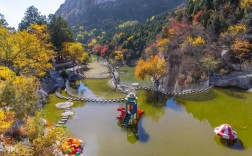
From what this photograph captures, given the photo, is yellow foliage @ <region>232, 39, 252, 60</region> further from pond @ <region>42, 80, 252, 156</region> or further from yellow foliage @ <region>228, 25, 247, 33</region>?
pond @ <region>42, 80, 252, 156</region>

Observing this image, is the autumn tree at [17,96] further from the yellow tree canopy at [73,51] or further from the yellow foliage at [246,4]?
the yellow foliage at [246,4]

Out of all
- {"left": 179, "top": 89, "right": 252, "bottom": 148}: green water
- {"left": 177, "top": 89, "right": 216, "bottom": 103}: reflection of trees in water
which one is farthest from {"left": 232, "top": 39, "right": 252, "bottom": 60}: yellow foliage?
{"left": 177, "top": 89, "right": 216, "bottom": 103}: reflection of trees in water

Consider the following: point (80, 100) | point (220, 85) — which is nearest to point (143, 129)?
point (80, 100)

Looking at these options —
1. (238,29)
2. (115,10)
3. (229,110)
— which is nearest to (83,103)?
(229,110)

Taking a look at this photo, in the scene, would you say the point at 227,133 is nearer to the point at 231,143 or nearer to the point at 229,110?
the point at 231,143

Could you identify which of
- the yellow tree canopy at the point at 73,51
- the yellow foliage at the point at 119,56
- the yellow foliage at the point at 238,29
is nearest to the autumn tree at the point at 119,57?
the yellow foliage at the point at 119,56

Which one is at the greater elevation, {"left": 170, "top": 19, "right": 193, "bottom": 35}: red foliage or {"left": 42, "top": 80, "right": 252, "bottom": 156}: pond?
{"left": 170, "top": 19, "right": 193, "bottom": 35}: red foliage
